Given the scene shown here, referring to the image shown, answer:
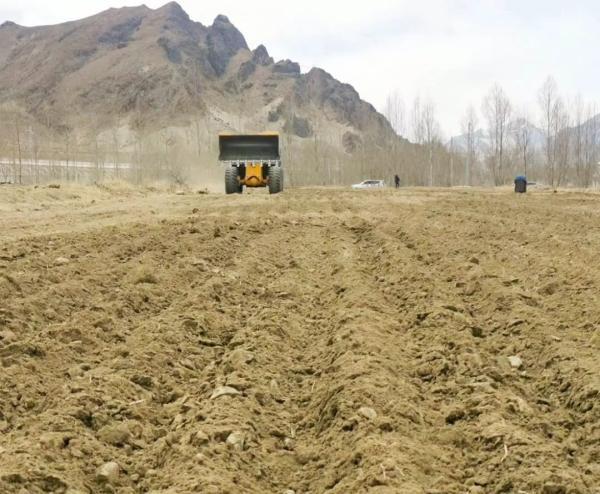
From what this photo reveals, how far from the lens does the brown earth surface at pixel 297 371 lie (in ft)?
9.34

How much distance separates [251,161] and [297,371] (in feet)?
65.7

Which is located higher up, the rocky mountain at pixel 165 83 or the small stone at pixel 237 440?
the rocky mountain at pixel 165 83

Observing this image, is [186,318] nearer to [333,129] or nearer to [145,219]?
[145,219]

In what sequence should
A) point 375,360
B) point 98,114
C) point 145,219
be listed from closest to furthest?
1. point 375,360
2. point 145,219
3. point 98,114

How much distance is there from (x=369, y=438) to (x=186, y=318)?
99.3 inches

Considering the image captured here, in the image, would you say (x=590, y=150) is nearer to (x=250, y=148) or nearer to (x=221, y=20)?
(x=250, y=148)

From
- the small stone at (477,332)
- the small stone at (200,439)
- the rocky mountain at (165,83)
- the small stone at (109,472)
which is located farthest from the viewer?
the rocky mountain at (165,83)

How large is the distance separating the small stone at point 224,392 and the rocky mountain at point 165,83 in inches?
3623

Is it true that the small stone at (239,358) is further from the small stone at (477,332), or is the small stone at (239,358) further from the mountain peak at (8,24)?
the mountain peak at (8,24)

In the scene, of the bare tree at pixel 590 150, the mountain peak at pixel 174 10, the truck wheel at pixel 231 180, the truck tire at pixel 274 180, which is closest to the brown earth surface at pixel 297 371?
the truck wheel at pixel 231 180

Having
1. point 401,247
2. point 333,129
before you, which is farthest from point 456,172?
point 401,247

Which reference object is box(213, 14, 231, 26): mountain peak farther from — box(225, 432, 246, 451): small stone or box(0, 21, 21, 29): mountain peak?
box(225, 432, 246, 451): small stone

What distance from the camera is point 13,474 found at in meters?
2.63

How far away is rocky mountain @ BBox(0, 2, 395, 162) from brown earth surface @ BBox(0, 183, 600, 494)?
3493 inches
